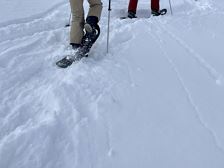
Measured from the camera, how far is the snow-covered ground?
13.8ft

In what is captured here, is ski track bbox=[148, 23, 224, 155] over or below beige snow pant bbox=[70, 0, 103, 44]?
below

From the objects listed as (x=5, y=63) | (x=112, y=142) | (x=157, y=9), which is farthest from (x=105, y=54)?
(x=157, y=9)

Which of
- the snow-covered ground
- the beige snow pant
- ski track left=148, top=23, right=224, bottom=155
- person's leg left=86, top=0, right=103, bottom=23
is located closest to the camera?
the snow-covered ground

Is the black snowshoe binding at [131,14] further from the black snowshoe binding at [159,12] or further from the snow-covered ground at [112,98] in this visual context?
the snow-covered ground at [112,98]

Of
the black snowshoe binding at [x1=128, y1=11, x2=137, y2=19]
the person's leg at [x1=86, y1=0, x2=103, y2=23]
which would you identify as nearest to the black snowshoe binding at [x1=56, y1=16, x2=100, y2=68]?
the person's leg at [x1=86, y1=0, x2=103, y2=23]

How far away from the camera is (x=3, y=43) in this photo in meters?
6.34

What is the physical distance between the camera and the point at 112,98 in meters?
5.10

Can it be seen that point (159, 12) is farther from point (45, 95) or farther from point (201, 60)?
point (45, 95)

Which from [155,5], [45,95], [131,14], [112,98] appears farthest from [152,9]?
[45,95]

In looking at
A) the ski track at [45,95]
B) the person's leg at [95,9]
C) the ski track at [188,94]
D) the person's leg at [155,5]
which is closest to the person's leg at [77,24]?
the person's leg at [95,9]

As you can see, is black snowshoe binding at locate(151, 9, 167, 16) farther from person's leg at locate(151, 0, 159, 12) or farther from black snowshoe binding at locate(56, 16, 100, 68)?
black snowshoe binding at locate(56, 16, 100, 68)

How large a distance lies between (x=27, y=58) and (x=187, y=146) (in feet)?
9.32

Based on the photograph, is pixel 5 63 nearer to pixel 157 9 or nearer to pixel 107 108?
pixel 107 108

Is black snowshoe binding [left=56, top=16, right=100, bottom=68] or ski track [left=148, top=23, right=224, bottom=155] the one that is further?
black snowshoe binding [left=56, top=16, right=100, bottom=68]
